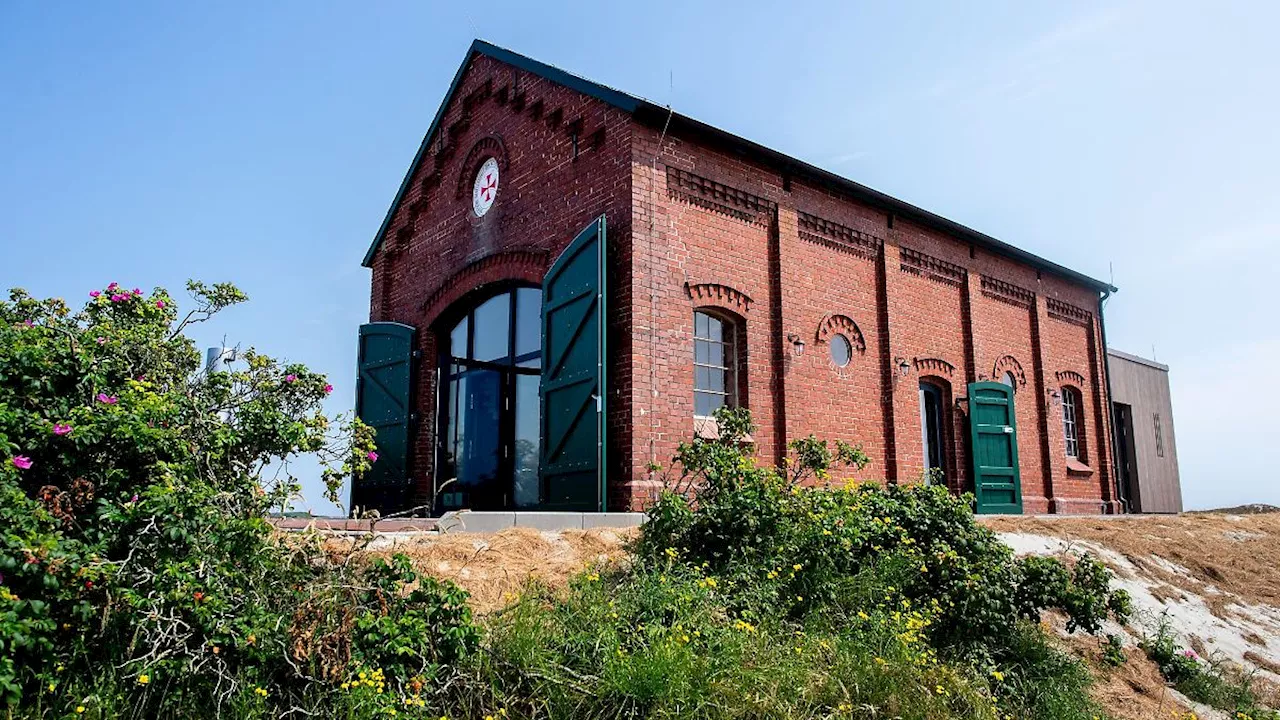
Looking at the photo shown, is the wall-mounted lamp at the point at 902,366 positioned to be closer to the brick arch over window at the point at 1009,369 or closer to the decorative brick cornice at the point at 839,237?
the decorative brick cornice at the point at 839,237

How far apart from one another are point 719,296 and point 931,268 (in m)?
4.82

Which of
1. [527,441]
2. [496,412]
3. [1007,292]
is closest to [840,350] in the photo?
[527,441]

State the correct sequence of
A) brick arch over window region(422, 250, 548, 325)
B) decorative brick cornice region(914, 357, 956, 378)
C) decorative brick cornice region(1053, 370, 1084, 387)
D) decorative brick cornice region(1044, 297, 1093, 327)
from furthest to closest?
1. decorative brick cornice region(1044, 297, 1093, 327)
2. decorative brick cornice region(1053, 370, 1084, 387)
3. decorative brick cornice region(914, 357, 956, 378)
4. brick arch over window region(422, 250, 548, 325)

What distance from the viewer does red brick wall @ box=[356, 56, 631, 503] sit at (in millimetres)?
9789

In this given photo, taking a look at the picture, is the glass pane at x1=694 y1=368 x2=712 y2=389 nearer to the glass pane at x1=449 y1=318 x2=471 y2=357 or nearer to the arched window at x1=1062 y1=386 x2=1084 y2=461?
the glass pane at x1=449 y1=318 x2=471 y2=357

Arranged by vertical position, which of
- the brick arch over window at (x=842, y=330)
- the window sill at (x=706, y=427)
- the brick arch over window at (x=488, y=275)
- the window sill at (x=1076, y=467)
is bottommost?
the window sill at (x=1076, y=467)

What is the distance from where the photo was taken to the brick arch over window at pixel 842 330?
11453 millimetres

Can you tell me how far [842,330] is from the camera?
38.8 ft

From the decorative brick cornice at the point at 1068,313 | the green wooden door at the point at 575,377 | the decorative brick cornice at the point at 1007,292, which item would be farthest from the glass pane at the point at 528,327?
the decorative brick cornice at the point at 1068,313

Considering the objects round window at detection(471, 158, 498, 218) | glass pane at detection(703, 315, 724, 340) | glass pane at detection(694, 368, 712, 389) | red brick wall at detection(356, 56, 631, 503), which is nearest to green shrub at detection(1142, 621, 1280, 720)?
glass pane at detection(694, 368, 712, 389)

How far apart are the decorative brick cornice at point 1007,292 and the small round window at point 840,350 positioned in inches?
160

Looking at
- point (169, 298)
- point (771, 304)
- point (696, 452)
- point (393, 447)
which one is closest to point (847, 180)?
point (771, 304)

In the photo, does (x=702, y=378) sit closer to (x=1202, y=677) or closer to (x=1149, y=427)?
(x=1202, y=677)

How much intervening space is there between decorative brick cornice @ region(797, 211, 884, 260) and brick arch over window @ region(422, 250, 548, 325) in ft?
11.2
